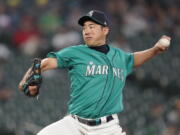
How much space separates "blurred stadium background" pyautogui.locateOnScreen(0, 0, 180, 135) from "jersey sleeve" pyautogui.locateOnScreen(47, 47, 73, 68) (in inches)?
179

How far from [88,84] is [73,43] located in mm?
6753

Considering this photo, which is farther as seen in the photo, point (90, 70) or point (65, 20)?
point (65, 20)

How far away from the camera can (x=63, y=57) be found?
583 centimetres

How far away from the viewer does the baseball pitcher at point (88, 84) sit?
228 inches

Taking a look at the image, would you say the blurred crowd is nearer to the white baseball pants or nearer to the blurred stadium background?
the blurred stadium background

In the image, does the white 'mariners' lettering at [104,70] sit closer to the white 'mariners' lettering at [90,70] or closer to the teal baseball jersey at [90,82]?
the teal baseball jersey at [90,82]

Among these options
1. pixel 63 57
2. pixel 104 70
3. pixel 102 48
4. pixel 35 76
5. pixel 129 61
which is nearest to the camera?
pixel 35 76

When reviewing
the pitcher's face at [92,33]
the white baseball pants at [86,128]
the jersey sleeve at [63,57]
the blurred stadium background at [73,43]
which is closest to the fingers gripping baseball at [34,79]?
the jersey sleeve at [63,57]

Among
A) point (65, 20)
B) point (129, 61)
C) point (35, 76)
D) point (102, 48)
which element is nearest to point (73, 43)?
point (65, 20)

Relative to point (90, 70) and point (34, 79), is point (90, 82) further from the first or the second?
point (34, 79)

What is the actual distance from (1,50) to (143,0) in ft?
11.3

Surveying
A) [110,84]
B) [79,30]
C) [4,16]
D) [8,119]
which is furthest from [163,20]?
[110,84]

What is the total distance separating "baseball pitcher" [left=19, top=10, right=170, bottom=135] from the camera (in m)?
5.79

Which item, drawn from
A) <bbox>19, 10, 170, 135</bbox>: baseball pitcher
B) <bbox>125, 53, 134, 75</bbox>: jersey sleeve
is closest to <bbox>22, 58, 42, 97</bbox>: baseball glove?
<bbox>19, 10, 170, 135</bbox>: baseball pitcher
